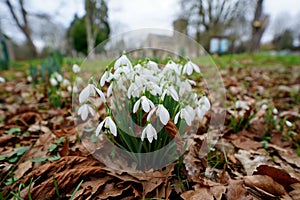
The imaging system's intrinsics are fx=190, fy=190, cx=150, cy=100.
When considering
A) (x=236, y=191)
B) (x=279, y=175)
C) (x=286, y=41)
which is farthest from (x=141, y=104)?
(x=286, y=41)

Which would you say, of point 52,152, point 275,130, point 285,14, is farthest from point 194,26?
point 285,14

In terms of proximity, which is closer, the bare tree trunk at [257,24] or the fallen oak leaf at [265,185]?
the fallen oak leaf at [265,185]

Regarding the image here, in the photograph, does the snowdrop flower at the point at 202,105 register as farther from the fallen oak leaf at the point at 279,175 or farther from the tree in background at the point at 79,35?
the tree in background at the point at 79,35

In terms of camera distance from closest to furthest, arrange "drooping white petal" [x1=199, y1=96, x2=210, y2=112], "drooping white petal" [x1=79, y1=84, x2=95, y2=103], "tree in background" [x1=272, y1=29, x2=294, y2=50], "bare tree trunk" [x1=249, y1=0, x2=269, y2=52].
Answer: "drooping white petal" [x1=79, y1=84, x2=95, y2=103]
"drooping white petal" [x1=199, y1=96, x2=210, y2=112]
"bare tree trunk" [x1=249, y1=0, x2=269, y2=52]
"tree in background" [x1=272, y1=29, x2=294, y2=50]

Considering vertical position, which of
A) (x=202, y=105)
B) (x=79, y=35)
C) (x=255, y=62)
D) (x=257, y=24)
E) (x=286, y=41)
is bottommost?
(x=202, y=105)

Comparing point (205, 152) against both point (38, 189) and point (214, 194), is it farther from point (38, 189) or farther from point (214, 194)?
point (38, 189)

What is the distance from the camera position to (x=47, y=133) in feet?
3.95

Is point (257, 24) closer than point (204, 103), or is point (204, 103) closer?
point (204, 103)

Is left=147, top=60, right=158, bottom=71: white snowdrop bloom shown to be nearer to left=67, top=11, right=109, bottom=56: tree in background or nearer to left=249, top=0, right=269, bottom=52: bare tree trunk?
left=249, top=0, right=269, bottom=52: bare tree trunk

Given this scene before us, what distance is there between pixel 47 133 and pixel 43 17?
13.1m

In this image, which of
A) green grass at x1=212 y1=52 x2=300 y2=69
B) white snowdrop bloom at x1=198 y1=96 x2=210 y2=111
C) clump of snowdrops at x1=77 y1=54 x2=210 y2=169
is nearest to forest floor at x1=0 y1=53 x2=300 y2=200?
clump of snowdrops at x1=77 y1=54 x2=210 y2=169

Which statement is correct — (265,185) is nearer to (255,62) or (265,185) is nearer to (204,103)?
(204,103)

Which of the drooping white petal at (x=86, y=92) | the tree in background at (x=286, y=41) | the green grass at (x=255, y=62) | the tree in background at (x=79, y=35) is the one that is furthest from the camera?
the tree in background at (x=286, y=41)

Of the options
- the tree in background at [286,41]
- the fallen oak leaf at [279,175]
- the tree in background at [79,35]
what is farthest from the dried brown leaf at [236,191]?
the tree in background at [286,41]
